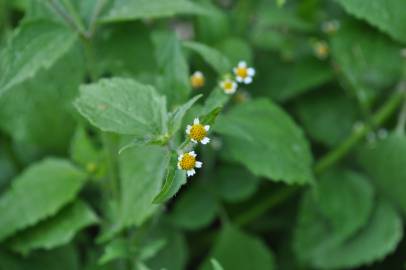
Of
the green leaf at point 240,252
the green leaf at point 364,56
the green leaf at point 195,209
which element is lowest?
the green leaf at point 240,252

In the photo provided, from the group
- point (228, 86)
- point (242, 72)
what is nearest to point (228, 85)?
point (228, 86)

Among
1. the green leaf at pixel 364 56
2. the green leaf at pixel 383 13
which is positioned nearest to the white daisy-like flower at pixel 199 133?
the green leaf at pixel 383 13

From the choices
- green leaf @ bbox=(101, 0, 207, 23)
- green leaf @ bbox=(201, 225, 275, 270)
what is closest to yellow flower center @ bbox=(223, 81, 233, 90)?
green leaf @ bbox=(101, 0, 207, 23)

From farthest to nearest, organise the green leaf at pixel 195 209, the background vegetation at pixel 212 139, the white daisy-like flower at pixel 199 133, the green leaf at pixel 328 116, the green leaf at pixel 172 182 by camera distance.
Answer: the green leaf at pixel 328 116, the green leaf at pixel 195 209, the background vegetation at pixel 212 139, the white daisy-like flower at pixel 199 133, the green leaf at pixel 172 182

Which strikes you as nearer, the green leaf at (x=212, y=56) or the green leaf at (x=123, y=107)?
the green leaf at (x=123, y=107)

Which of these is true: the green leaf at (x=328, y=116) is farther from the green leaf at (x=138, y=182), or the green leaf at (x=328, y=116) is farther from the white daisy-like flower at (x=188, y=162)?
the white daisy-like flower at (x=188, y=162)

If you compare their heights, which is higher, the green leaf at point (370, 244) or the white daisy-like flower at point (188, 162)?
the white daisy-like flower at point (188, 162)

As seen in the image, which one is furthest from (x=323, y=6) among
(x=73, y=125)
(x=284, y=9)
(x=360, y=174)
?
(x=73, y=125)

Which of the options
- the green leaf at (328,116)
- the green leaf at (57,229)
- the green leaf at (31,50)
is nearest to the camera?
the green leaf at (31,50)

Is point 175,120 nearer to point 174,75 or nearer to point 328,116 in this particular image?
point 174,75
